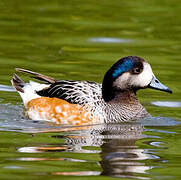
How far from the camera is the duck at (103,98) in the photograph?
34.2 feet

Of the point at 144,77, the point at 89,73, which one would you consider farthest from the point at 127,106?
the point at 89,73

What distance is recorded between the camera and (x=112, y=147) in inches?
355

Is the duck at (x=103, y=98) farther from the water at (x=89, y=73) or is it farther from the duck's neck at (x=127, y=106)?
the water at (x=89, y=73)

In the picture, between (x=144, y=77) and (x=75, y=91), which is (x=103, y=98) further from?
(x=144, y=77)

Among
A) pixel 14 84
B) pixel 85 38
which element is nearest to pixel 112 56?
pixel 85 38

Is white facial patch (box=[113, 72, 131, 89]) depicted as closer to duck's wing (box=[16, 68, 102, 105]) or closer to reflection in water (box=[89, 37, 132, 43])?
duck's wing (box=[16, 68, 102, 105])

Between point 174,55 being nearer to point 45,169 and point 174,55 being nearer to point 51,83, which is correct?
point 51,83

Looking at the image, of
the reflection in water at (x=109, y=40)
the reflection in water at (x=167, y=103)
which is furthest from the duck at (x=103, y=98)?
the reflection in water at (x=109, y=40)

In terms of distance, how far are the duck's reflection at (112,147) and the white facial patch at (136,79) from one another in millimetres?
601

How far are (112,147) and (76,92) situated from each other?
1.79m

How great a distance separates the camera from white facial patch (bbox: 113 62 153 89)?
1052 centimetres

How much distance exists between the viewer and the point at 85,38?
1591 centimetres

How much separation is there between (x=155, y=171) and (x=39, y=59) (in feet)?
21.5

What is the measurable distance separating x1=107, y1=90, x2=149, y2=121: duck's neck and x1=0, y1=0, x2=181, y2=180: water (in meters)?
0.21
